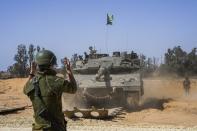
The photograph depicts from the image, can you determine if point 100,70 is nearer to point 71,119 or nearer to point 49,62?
point 71,119

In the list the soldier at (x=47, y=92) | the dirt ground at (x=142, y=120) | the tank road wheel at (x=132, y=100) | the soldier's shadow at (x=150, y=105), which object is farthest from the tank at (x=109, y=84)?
the soldier at (x=47, y=92)

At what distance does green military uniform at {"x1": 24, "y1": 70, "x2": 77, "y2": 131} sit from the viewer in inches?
177

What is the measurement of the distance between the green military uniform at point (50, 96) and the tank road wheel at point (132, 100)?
42.9 ft

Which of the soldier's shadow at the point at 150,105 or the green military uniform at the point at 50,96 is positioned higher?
the green military uniform at the point at 50,96

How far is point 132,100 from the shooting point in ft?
59.7

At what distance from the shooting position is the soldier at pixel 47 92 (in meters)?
4.49

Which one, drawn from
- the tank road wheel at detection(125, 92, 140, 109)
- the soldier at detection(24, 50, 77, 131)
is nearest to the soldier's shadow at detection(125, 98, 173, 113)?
the tank road wheel at detection(125, 92, 140, 109)

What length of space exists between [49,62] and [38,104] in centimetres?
44

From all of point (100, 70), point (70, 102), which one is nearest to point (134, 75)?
point (100, 70)

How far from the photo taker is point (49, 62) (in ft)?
15.0

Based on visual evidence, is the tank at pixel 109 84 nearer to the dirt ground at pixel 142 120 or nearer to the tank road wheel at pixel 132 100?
the tank road wheel at pixel 132 100

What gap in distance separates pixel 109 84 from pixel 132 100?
1.32 m

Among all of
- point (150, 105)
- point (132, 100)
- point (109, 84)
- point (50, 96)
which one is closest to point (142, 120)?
point (109, 84)

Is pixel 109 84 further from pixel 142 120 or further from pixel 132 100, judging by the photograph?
pixel 142 120
